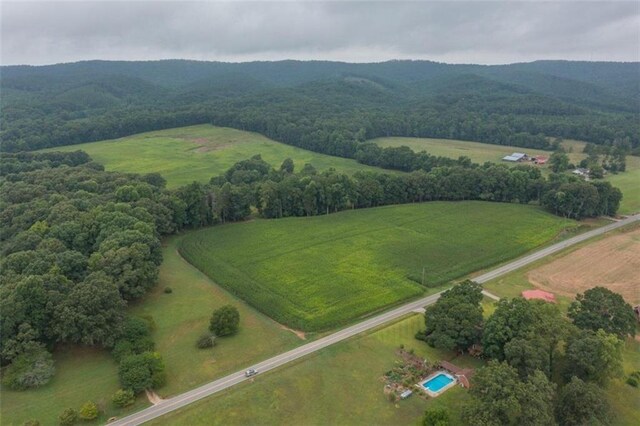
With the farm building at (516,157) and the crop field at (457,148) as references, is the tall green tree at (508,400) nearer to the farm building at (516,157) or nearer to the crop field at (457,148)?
the crop field at (457,148)

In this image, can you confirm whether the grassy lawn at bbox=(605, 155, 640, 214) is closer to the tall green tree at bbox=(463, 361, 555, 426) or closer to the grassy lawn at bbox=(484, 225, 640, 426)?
the grassy lawn at bbox=(484, 225, 640, 426)

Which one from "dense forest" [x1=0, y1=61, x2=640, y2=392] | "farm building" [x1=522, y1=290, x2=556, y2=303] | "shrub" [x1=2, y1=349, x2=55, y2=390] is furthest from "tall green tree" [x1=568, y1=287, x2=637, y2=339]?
"shrub" [x1=2, y1=349, x2=55, y2=390]

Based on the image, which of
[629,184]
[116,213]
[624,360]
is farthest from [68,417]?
[629,184]

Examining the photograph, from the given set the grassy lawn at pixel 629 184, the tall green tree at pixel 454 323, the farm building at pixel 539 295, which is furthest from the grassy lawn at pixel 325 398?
the grassy lawn at pixel 629 184

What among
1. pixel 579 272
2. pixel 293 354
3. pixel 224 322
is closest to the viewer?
pixel 293 354

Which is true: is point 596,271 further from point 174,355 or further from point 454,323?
point 174,355

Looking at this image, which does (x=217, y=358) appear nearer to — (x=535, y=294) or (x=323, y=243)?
(x=323, y=243)
